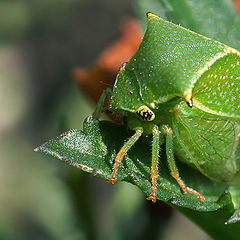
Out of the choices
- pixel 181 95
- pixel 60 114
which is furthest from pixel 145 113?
pixel 60 114

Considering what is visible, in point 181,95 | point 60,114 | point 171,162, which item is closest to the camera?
point 181,95

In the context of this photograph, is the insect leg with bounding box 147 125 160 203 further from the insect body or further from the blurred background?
the blurred background

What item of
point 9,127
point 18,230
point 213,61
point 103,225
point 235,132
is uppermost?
point 213,61

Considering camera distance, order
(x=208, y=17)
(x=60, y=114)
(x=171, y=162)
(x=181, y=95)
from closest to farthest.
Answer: (x=181, y=95) < (x=171, y=162) < (x=208, y=17) < (x=60, y=114)

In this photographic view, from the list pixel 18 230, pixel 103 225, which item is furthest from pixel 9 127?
pixel 103 225

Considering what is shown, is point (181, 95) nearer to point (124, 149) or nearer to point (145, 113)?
point (145, 113)

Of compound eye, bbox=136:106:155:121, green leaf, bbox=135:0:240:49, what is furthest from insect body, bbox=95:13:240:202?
green leaf, bbox=135:0:240:49

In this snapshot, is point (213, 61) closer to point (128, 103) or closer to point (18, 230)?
point (128, 103)
